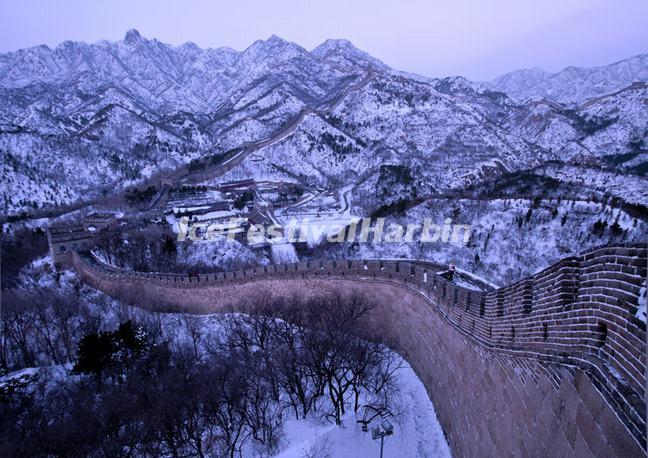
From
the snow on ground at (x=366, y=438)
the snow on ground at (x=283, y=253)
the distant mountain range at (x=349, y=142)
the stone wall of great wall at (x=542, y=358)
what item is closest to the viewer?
the stone wall of great wall at (x=542, y=358)

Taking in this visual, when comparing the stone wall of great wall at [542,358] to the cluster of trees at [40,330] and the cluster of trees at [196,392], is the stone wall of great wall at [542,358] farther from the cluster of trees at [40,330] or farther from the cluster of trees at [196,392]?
the cluster of trees at [40,330]

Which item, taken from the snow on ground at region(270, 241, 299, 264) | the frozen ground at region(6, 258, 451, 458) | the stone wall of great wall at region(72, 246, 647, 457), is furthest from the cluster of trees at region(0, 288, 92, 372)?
the snow on ground at region(270, 241, 299, 264)

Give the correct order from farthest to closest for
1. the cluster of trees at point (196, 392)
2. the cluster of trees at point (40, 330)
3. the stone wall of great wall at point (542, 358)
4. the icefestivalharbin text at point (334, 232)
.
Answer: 1. the icefestivalharbin text at point (334, 232)
2. the cluster of trees at point (40, 330)
3. the cluster of trees at point (196, 392)
4. the stone wall of great wall at point (542, 358)

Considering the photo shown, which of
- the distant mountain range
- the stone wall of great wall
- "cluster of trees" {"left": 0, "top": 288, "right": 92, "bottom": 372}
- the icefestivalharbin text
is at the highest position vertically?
the distant mountain range

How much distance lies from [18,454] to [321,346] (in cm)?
889

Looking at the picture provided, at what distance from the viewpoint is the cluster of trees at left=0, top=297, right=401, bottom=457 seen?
416 inches

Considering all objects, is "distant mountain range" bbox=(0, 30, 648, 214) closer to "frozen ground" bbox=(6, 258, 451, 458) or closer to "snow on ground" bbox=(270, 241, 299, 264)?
"snow on ground" bbox=(270, 241, 299, 264)

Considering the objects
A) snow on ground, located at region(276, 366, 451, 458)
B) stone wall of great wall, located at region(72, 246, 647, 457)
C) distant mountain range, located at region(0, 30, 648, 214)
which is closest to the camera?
stone wall of great wall, located at region(72, 246, 647, 457)

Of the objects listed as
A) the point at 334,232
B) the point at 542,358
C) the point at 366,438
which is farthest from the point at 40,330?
the point at 334,232

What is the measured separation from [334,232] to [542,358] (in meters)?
42.9

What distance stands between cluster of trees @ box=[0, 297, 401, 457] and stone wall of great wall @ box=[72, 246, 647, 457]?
285 cm

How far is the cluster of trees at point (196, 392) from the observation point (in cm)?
1055

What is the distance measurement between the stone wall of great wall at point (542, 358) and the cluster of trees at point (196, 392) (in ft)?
9.35

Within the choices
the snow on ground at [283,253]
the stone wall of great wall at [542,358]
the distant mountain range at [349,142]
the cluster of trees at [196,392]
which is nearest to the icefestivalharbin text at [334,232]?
the snow on ground at [283,253]
